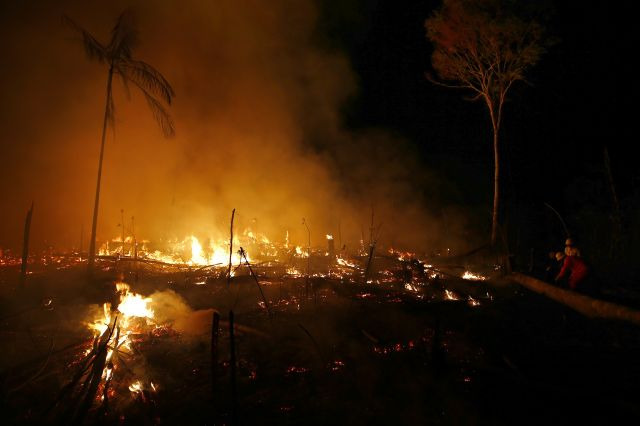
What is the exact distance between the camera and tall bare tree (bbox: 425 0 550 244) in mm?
11953

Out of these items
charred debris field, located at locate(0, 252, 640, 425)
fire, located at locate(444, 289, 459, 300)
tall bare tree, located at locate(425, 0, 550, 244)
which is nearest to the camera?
charred debris field, located at locate(0, 252, 640, 425)

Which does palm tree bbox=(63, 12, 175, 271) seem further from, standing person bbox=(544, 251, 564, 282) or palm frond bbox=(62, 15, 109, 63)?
standing person bbox=(544, 251, 564, 282)

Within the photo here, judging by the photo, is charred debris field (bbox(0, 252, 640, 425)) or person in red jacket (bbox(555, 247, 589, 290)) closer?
charred debris field (bbox(0, 252, 640, 425))

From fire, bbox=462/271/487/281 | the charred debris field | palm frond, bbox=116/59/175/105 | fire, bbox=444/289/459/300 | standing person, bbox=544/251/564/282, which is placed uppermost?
palm frond, bbox=116/59/175/105

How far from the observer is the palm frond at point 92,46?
10281 mm

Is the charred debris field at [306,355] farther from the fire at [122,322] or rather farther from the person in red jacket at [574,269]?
the person in red jacket at [574,269]

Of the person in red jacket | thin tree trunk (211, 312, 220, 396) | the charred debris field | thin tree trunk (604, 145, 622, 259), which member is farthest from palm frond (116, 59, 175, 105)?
thin tree trunk (604, 145, 622, 259)

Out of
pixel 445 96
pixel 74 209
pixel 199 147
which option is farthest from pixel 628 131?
pixel 74 209

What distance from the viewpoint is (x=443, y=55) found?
13.6 m

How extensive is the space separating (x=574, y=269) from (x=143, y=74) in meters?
12.9

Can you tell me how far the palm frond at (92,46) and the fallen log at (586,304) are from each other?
533 inches

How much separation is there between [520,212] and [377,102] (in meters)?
13.0

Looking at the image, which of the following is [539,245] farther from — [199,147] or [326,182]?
[199,147]

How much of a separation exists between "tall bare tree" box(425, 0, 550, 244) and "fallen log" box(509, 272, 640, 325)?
411 cm
